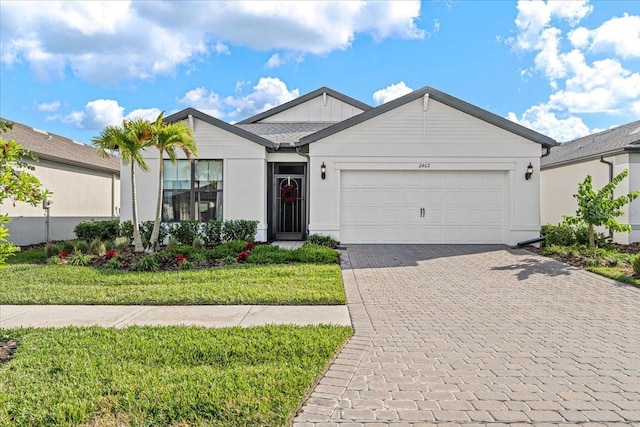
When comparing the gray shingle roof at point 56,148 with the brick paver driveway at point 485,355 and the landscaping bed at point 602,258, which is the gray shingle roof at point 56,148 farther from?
the landscaping bed at point 602,258

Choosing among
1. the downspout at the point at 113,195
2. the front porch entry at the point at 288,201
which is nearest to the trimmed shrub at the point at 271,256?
the front porch entry at the point at 288,201

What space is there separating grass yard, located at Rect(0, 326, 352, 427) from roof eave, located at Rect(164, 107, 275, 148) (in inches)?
348

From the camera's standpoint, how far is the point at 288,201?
14.1m

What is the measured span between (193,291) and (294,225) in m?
7.61

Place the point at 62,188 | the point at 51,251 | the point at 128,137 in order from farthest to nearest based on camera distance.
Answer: the point at 62,188 < the point at 51,251 < the point at 128,137

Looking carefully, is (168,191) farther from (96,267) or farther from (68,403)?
(68,403)

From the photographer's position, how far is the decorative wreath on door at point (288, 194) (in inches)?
554

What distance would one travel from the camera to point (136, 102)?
17125 millimetres

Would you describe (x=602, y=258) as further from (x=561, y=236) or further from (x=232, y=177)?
(x=232, y=177)

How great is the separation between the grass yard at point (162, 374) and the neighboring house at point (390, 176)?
27.3 ft

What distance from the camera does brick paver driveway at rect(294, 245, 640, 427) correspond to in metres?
3.11

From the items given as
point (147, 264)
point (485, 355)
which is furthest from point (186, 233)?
point (485, 355)

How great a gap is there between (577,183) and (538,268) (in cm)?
769

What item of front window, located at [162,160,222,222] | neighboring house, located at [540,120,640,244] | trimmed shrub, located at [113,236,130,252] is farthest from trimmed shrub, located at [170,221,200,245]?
neighboring house, located at [540,120,640,244]
